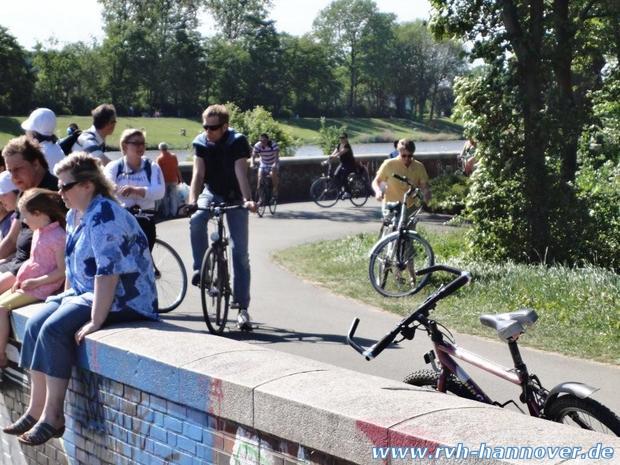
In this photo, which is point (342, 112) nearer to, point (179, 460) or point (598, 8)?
point (598, 8)

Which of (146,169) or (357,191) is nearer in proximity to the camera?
(146,169)

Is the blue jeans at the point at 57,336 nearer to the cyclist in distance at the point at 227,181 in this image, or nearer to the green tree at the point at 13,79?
the cyclist in distance at the point at 227,181

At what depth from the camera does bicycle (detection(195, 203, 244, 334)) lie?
30.5ft

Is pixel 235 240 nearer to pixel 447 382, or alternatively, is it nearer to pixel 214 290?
pixel 214 290

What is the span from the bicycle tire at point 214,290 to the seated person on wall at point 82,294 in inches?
139

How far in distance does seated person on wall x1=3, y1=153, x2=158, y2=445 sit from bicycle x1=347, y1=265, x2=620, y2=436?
3.92ft

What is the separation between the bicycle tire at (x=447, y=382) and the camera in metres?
5.32

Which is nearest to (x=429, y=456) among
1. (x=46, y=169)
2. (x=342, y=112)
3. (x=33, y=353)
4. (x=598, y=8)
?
(x=33, y=353)

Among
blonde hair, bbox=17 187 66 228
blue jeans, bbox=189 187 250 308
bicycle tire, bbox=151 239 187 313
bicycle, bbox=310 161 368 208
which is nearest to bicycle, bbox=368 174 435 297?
bicycle tire, bbox=151 239 187 313

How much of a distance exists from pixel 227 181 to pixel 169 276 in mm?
1644

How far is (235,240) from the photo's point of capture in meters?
9.30

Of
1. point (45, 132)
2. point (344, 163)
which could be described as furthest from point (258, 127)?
point (45, 132)

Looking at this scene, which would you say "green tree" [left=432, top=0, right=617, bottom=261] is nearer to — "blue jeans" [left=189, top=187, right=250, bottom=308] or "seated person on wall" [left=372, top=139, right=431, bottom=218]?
"seated person on wall" [left=372, top=139, right=431, bottom=218]

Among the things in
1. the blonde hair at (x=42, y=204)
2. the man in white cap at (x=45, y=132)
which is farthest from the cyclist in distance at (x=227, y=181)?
the blonde hair at (x=42, y=204)
